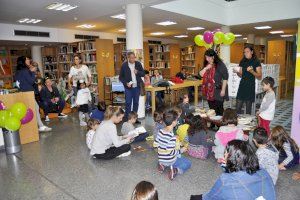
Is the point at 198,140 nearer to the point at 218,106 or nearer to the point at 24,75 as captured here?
the point at 218,106

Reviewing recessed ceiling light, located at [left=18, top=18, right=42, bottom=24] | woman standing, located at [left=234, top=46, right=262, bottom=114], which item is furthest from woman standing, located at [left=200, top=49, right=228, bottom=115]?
recessed ceiling light, located at [left=18, top=18, right=42, bottom=24]

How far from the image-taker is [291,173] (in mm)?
3191

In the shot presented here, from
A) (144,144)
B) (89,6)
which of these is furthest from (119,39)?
(144,144)

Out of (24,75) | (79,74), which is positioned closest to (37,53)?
(79,74)

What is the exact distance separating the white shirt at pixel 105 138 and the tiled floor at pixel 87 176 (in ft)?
0.73

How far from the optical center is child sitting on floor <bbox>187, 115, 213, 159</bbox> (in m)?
3.61

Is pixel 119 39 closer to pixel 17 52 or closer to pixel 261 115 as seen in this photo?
pixel 17 52

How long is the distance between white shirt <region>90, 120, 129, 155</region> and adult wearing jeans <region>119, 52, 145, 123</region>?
2.20 m

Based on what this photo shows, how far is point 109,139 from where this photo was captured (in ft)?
12.4

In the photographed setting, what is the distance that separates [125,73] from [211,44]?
246 cm

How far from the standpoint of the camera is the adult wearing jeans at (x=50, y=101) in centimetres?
685

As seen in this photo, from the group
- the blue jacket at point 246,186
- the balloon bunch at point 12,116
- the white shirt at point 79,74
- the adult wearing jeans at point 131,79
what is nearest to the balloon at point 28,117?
the balloon bunch at point 12,116

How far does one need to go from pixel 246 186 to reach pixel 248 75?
138 inches

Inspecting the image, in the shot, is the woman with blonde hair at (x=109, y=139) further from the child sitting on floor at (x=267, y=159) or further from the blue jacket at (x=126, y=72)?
the blue jacket at (x=126, y=72)
